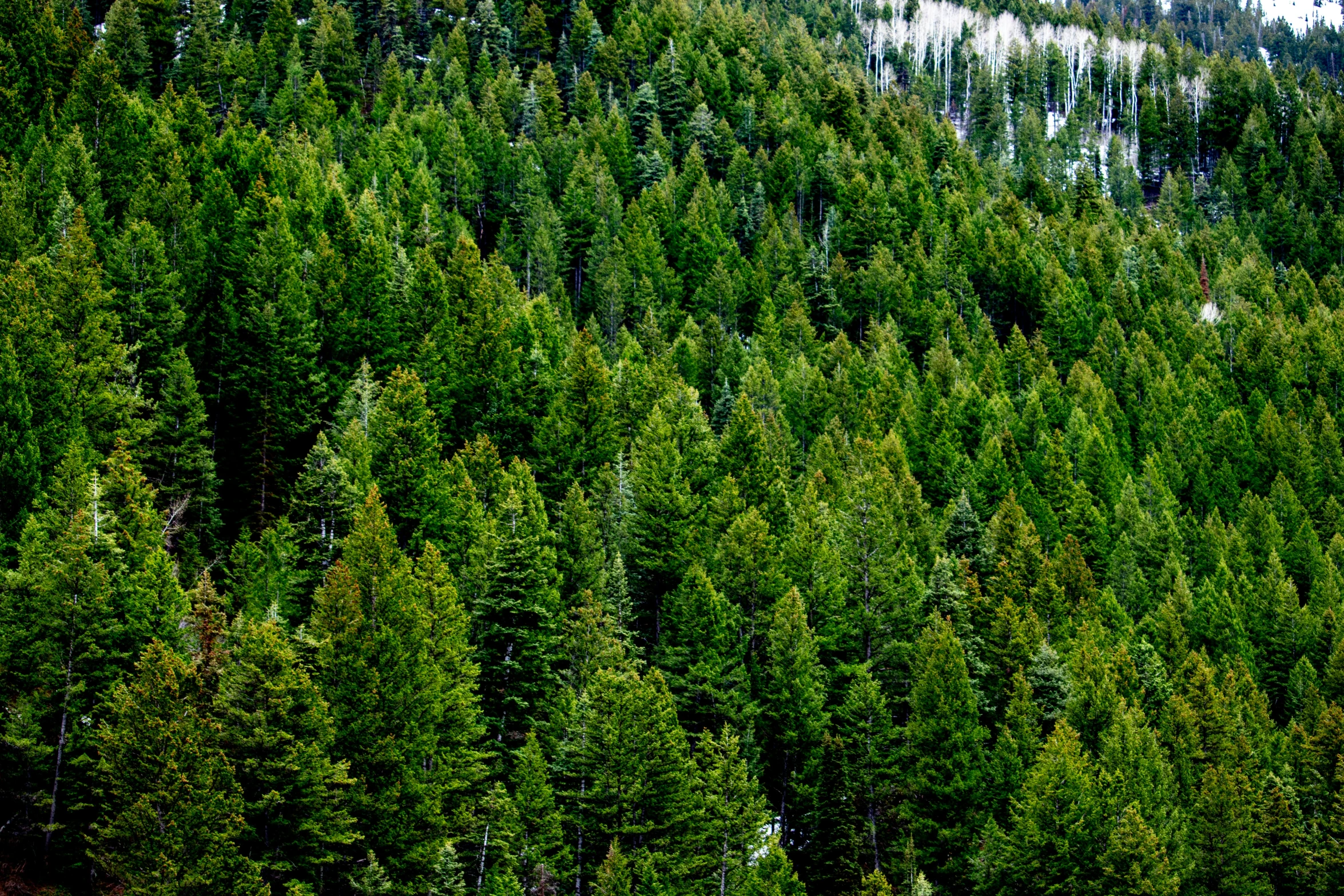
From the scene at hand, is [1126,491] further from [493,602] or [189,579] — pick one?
[189,579]

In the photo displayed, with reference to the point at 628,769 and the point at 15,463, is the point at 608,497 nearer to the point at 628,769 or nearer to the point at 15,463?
the point at 628,769

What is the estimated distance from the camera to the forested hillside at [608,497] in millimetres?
36156

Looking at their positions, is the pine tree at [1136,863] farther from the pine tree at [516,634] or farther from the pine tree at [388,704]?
the pine tree at [388,704]

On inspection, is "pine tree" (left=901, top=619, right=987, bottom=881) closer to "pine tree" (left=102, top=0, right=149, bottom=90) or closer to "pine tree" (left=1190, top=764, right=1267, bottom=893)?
"pine tree" (left=1190, top=764, right=1267, bottom=893)

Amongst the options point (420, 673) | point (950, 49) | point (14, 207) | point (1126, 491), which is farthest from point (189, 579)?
point (950, 49)

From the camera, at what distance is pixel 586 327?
69.1 m

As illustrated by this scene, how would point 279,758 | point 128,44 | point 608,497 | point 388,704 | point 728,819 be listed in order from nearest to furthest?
point 279,758 → point 388,704 → point 728,819 → point 608,497 → point 128,44

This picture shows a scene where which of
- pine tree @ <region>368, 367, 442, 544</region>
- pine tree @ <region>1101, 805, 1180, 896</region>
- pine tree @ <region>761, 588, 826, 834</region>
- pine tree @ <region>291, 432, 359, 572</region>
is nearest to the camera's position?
pine tree @ <region>1101, 805, 1180, 896</region>

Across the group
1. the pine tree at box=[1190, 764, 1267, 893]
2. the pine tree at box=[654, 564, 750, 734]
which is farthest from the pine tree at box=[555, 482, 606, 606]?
the pine tree at box=[1190, 764, 1267, 893]

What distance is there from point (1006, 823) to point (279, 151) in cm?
6938

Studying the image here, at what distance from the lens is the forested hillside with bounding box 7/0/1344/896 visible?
119 feet

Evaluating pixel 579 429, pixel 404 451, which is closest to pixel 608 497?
pixel 579 429

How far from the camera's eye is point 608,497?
178ft

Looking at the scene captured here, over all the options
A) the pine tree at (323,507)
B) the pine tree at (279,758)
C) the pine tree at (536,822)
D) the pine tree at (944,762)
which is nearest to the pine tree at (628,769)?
the pine tree at (536,822)
